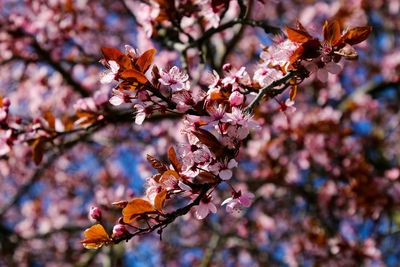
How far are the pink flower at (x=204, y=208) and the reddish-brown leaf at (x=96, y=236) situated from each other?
302 mm

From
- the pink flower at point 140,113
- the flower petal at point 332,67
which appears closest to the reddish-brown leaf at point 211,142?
the pink flower at point 140,113

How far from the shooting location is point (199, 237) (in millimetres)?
7188

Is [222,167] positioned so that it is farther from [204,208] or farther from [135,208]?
[135,208]

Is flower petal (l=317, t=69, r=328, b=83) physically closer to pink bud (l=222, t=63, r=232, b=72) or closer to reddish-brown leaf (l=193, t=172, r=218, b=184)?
pink bud (l=222, t=63, r=232, b=72)

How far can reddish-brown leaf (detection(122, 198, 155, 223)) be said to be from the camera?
5.13ft

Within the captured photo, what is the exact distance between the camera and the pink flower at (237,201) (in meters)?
1.65

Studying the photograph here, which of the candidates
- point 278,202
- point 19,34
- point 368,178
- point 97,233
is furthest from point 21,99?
point 97,233

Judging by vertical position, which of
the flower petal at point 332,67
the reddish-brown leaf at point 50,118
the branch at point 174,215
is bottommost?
the reddish-brown leaf at point 50,118

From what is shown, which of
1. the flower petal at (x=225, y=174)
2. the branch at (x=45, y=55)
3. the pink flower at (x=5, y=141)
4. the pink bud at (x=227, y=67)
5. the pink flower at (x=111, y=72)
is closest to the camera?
the flower petal at (x=225, y=174)

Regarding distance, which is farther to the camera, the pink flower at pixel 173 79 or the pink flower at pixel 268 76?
the pink flower at pixel 268 76

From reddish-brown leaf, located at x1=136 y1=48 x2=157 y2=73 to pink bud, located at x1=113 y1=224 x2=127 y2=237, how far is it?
516mm

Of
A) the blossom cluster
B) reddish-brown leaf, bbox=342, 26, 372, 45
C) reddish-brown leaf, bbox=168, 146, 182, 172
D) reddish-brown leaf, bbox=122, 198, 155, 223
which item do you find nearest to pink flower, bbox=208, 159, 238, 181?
the blossom cluster

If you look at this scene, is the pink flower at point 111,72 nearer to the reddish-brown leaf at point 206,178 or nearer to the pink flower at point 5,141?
the reddish-brown leaf at point 206,178

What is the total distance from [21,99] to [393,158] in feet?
16.0
